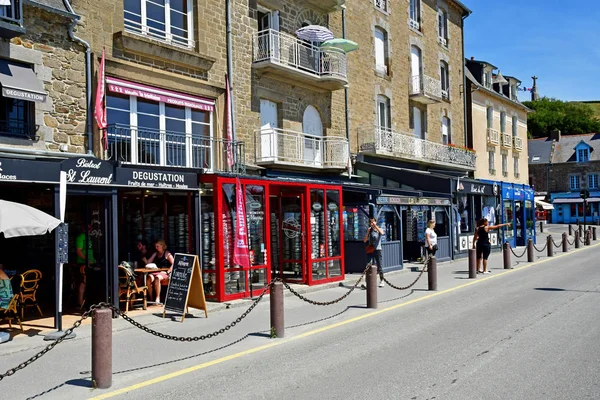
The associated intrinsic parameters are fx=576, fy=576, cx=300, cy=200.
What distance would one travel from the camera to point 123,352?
8.09 meters

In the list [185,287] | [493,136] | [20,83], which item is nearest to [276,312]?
[185,287]

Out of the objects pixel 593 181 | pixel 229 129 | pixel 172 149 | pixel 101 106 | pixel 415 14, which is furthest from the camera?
pixel 593 181

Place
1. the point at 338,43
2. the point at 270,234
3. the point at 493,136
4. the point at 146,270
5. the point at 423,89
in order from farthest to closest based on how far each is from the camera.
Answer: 1. the point at 493,136
2. the point at 423,89
3. the point at 338,43
4. the point at 270,234
5. the point at 146,270

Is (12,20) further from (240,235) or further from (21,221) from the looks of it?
(240,235)

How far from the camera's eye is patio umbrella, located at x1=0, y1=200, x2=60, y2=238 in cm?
841

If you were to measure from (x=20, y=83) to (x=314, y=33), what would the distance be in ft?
34.0

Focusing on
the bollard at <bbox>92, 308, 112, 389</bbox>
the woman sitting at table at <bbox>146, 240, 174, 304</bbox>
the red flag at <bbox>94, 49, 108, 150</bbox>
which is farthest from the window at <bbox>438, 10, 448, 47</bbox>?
the bollard at <bbox>92, 308, 112, 389</bbox>

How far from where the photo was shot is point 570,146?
65125 mm

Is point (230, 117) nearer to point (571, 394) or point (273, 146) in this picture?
point (273, 146)

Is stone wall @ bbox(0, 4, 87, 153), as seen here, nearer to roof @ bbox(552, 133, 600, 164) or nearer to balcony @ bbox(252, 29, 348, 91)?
balcony @ bbox(252, 29, 348, 91)

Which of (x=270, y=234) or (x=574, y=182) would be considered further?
(x=574, y=182)

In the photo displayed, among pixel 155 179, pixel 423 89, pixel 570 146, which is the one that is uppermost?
pixel 570 146

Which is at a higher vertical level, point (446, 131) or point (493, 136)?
point (493, 136)

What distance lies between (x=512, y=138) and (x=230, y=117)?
2790cm
